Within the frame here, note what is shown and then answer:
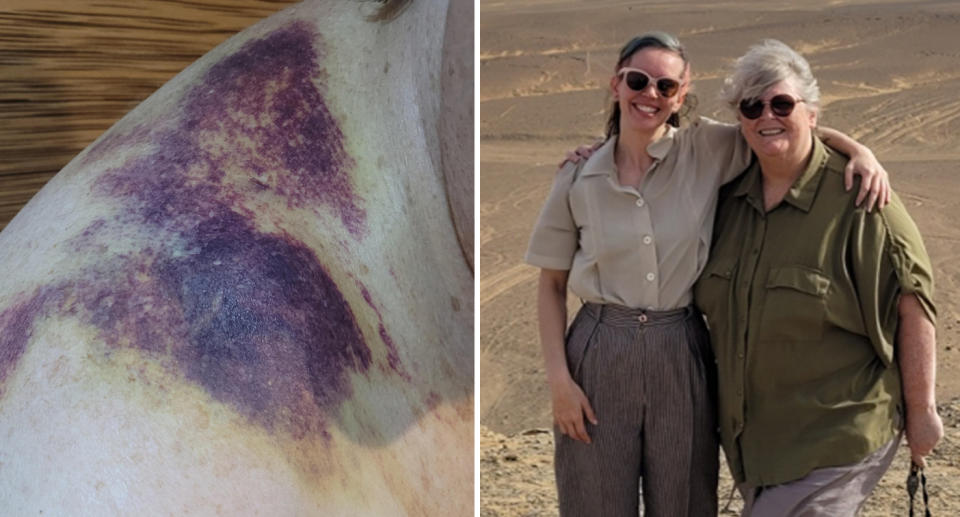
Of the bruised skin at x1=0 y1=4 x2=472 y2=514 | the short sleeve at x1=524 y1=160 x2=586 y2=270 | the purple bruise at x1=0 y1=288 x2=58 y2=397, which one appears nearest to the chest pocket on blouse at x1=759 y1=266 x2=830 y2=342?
the short sleeve at x1=524 y1=160 x2=586 y2=270

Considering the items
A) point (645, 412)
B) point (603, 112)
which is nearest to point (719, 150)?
point (645, 412)

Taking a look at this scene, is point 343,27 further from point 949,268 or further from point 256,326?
point 949,268

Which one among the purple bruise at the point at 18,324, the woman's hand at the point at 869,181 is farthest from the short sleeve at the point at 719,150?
the purple bruise at the point at 18,324

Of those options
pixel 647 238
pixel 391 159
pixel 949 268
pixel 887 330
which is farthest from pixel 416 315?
pixel 949 268

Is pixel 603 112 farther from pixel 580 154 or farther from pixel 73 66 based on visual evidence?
pixel 73 66

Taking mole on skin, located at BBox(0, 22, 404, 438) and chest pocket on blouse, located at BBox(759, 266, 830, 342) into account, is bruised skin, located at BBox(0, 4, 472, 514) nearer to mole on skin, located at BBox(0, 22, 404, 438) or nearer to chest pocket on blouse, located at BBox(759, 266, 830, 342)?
mole on skin, located at BBox(0, 22, 404, 438)

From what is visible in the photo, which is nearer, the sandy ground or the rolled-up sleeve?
the rolled-up sleeve
